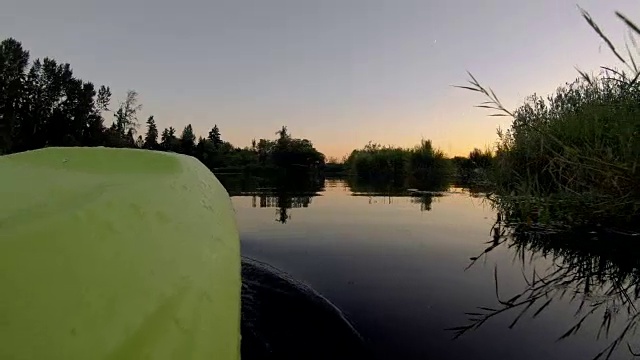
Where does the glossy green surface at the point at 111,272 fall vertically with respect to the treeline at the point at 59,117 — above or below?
below

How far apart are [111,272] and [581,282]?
3787 mm

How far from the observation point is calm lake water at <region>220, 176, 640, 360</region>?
238cm

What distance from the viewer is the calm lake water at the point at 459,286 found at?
7.81ft

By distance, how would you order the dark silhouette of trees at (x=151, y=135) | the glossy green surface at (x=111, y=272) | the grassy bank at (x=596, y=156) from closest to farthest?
1. the glossy green surface at (x=111, y=272)
2. the grassy bank at (x=596, y=156)
3. the dark silhouette of trees at (x=151, y=135)

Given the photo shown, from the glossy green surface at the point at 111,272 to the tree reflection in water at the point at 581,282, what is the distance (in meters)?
1.81

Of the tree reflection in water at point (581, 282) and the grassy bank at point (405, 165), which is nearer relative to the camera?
the tree reflection in water at point (581, 282)

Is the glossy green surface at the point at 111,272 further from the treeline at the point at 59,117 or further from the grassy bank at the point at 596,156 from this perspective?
the treeline at the point at 59,117

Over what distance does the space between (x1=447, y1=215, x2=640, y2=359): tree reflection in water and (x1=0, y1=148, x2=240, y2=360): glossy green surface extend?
1815mm

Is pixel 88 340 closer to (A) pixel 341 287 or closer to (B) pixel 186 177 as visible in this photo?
(B) pixel 186 177

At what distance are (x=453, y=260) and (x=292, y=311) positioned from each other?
7.20 ft

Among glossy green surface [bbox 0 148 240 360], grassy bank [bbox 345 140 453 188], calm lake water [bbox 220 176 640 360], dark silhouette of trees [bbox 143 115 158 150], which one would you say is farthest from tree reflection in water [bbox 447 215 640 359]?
dark silhouette of trees [bbox 143 115 158 150]

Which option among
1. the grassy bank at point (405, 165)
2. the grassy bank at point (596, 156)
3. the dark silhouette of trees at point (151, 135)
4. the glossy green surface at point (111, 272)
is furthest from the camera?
the dark silhouette of trees at point (151, 135)

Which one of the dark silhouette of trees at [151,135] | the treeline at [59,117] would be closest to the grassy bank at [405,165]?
the treeline at [59,117]

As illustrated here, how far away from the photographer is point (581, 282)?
11.7ft
